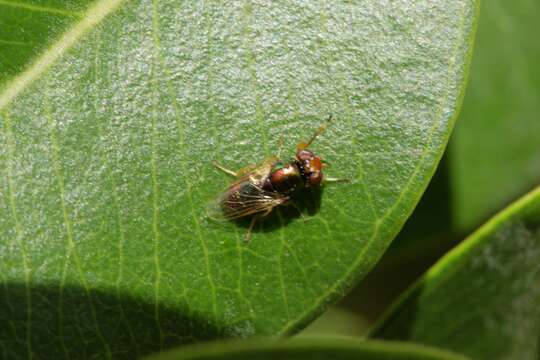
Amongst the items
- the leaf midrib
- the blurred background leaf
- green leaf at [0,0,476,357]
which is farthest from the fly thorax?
the leaf midrib

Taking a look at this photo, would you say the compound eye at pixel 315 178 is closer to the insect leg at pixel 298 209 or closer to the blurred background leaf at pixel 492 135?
the insect leg at pixel 298 209

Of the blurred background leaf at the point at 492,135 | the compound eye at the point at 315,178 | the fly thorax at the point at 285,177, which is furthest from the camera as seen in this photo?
the blurred background leaf at the point at 492,135

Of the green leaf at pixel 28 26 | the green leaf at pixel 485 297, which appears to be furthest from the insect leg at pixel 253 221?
the green leaf at pixel 28 26

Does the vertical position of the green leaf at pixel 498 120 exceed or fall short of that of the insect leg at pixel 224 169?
it falls short

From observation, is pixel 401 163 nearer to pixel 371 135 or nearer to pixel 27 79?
pixel 371 135

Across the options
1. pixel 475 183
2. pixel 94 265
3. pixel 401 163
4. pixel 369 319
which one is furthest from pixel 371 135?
pixel 369 319

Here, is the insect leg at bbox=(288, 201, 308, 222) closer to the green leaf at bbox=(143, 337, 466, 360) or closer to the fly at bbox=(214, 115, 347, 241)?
the fly at bbox=(214, 115, 347, 241)
